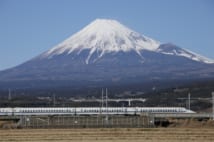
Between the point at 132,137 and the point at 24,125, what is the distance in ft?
55.0

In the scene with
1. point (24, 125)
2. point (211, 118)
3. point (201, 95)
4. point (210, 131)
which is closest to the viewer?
point (210, 131)

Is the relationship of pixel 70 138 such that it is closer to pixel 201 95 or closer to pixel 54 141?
pixel 54 141

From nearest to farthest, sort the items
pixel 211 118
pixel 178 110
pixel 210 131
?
1. pixel 210 131
2. pixel 211 118
3. pixel 178 110

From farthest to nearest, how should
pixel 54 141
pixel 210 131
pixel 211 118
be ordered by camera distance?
1. pixel 211 118
2. pixel 210 131
3. pixel 54 141

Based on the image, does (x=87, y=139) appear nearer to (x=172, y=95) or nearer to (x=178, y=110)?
(x=178, y=110)

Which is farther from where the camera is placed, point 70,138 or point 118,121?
point 118,121

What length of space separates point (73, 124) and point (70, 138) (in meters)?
15.5

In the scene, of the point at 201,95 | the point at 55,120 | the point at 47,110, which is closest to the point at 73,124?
the point at 55,120

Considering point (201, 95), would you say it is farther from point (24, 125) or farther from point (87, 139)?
point (87, 139)

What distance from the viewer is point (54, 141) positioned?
46.0 metres

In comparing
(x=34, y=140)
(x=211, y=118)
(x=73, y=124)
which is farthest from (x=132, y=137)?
(x=211, y=118)

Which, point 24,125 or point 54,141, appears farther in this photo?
point 24,125

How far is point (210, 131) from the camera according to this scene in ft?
175

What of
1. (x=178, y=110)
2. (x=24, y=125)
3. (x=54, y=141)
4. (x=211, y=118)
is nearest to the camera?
(x=54, y=141)
